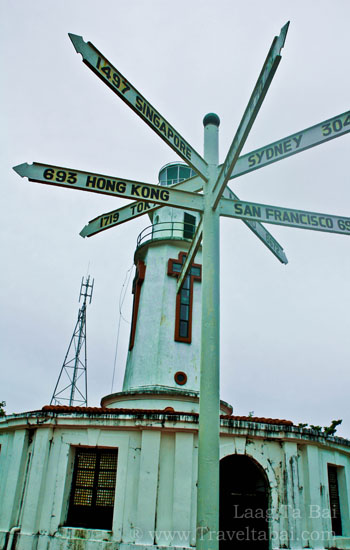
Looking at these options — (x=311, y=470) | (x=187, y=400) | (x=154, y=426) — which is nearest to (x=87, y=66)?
(x=154, y=426)

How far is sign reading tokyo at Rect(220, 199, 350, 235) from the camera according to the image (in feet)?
18.9

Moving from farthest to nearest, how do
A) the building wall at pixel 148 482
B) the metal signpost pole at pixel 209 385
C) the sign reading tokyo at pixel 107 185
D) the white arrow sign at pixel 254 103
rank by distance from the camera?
the building wall at pixel 148 482 < the sign reading tokyo at pixel 107 185 < the metal signpost pole at pixel 209 385 < the white arrow sign at pixel 254 103

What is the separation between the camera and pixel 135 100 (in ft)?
17.2

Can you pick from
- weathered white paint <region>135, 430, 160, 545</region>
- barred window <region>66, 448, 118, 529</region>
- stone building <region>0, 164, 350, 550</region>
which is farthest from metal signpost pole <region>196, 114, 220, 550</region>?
barred window <region>66, 448, 118, 529</region>

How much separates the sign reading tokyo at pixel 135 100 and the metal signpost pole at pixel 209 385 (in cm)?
38

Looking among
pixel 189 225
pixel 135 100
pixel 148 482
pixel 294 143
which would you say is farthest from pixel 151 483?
pixel 189 225

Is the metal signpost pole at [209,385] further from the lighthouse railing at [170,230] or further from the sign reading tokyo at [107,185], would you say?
the lighthouse railing at [170,230]

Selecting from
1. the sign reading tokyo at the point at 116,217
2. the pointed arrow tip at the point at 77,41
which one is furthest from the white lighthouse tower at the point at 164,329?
the pointed arrow tip at the point at 77,41

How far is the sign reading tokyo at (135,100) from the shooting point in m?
4.85

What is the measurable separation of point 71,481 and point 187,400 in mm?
4615

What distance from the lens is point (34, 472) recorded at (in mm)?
10258

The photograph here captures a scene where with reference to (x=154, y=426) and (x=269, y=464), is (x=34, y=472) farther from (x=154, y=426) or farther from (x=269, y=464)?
(x=269, y=464)

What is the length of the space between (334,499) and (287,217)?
8.84m

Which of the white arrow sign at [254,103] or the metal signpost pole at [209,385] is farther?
the metal signpost pole at [209,385]
